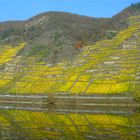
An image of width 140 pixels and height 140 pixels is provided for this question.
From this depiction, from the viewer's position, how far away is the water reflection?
138 ft

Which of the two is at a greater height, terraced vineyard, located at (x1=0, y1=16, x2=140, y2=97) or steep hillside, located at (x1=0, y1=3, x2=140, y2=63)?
steep hillside, located at (x1=0, y1=3, x2=140, y2=63)

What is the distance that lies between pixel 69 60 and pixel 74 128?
58.8 meters

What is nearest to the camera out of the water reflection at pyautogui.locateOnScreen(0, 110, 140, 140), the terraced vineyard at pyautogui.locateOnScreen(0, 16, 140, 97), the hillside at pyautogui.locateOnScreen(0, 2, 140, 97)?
the water reflection at pyautogui.locateOnScreen(0, 110, 140, 140)

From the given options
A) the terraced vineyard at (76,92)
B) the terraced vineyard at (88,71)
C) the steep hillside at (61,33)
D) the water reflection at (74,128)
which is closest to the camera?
the water reflection at (74,128)

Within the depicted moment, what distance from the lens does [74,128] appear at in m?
48.1

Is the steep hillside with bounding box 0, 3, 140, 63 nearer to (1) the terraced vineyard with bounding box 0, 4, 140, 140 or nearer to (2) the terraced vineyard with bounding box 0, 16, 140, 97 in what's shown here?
(1) the terraced vineyard with bounding box 0, 4, 140, 140

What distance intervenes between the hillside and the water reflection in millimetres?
21738

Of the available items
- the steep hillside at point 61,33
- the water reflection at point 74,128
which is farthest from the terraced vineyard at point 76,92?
the steep hillside at point 61,33

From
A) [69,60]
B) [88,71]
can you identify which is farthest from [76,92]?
[69,60]

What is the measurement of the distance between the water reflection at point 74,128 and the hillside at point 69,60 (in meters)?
21.7

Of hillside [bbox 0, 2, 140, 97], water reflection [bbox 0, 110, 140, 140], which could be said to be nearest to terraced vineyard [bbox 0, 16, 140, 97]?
hillside [bbox 0, 2, 140, 97]

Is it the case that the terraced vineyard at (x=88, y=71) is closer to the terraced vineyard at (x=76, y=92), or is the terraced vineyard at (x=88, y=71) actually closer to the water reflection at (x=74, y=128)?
the terraced vineyard at (x=76, y=92)

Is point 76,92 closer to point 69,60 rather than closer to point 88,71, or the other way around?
point 88,71

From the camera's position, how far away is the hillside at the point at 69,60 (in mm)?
86250
